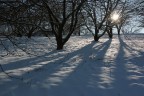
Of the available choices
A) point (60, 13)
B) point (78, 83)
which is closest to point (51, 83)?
point (78, 83)

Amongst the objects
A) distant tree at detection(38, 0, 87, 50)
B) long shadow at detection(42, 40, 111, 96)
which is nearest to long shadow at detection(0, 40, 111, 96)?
long shadow at detection(42, 40, 111, 96)

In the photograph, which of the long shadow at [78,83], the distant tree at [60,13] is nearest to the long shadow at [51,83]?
the long shadow at [78,83]

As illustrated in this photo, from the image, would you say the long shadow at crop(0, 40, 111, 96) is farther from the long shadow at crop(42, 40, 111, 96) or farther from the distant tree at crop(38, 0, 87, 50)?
the distant tree at crop(38, 0, 87, 50)

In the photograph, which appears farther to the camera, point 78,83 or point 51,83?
point 78,83

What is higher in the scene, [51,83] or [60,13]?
[60,13]

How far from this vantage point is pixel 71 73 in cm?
1002

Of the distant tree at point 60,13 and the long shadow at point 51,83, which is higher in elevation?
the distant tree at point 60,13

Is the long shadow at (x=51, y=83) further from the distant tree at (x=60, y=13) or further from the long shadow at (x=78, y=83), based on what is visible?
the distant tree at (x=60, y=13)

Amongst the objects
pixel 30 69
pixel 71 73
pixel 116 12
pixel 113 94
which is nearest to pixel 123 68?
pixel 71 73

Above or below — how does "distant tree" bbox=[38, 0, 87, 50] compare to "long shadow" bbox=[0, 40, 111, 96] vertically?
above

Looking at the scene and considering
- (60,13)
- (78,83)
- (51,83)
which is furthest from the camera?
(60,13)

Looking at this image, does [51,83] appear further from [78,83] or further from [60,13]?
[60,13]

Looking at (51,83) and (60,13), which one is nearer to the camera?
(51,83)

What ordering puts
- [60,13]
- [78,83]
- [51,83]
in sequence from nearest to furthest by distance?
1. [51,83]
2. [78,83]
3. [60,13]
